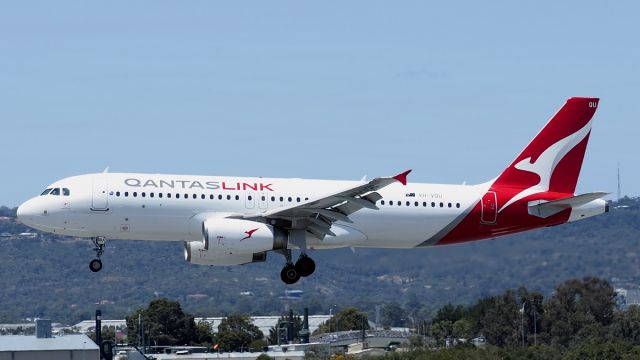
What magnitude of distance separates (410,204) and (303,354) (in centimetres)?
4811

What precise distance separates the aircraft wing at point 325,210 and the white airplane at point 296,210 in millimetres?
37

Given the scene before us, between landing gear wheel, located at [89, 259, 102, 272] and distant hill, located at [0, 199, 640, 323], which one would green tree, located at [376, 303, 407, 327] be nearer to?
distant hill, located at [0, 199, 640, 323]

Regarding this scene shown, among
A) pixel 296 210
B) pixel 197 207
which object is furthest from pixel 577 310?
pixel 197 207

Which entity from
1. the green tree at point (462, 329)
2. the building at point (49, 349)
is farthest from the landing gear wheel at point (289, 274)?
the green tree at point (462, 329)

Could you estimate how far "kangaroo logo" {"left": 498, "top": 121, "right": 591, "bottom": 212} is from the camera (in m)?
50.7

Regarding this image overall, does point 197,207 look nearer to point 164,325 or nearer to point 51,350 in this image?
point 51,350

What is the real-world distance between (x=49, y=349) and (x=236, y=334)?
4577 cm

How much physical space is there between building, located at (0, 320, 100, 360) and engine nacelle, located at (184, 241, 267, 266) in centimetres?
2653

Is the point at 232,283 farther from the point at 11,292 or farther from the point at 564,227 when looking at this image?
the point at 564,227

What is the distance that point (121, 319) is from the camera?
166m

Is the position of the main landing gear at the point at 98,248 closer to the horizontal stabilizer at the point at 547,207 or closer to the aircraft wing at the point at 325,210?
the aircraft wing at the point at 325,210

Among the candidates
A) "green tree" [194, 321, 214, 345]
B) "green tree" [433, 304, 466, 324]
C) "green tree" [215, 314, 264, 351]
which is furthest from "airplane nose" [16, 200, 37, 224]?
"green tree" [194, 321, 214, 345]

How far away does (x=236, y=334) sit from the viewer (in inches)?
4678

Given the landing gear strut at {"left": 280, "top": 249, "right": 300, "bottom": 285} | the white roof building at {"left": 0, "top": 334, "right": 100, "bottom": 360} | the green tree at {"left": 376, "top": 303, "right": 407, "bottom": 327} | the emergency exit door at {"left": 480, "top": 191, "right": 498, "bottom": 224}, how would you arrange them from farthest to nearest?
the green tree at {"left": 376, "top": 303, "right": 407, "bottom": 327}, the white roof building at {"left": 0, "top": 334, "right": 100, "bottom": 360}, the emergency exit door at {"left": 480, "top": 191, "right": 498, "bottom": 224}, the landing gear strut at {"left": 280, "top": 249, "right": 300, "bottom": 285}
